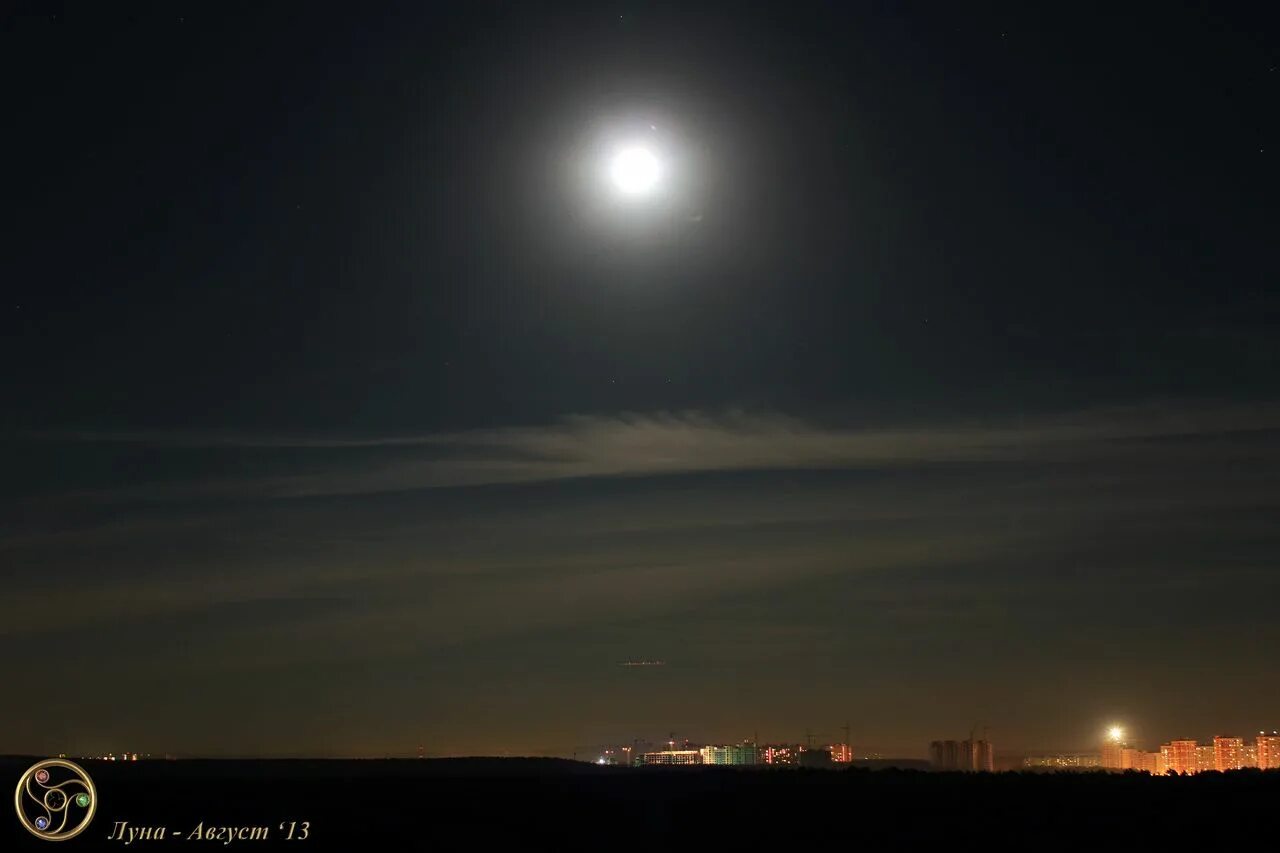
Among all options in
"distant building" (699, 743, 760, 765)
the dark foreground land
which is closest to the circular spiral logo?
the dark foreground land

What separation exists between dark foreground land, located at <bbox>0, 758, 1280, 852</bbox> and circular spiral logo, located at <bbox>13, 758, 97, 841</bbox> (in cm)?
63

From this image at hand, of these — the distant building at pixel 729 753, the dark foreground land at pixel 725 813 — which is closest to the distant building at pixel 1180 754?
the distant building at pixel 729 753

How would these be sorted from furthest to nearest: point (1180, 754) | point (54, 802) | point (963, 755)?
point (1180, 754) < point (963, 755) < point (54, 802)

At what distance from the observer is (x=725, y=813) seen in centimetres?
5328

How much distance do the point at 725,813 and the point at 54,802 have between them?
79.4 feet

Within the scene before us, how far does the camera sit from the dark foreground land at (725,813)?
47.7 meters

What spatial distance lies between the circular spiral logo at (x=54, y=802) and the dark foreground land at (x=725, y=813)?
0.63 m

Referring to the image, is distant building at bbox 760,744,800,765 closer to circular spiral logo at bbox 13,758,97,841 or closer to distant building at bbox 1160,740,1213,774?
distant building at bbox 1160,740,1213,774

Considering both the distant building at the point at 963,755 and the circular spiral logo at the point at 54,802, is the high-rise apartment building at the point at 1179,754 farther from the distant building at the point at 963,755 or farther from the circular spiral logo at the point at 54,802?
the circular spiral logo at the point at 54,802

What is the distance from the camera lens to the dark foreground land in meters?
47.7

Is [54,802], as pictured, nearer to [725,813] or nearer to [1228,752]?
[725,813]

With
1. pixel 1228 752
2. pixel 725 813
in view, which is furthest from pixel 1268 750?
pixel 725 813

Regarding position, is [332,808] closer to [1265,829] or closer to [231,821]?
[231,821]

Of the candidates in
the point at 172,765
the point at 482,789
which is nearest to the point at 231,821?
the point at 482,789
